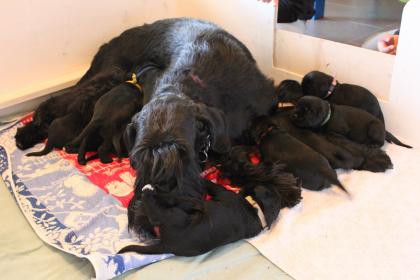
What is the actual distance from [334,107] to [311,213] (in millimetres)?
625

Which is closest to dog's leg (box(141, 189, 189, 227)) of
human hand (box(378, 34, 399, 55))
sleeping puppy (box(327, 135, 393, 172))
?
sleeping puppy (box(327, 135, 393, 172))

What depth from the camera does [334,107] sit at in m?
2.18

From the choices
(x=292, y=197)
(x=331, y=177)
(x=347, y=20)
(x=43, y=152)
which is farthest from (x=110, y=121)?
(x=347, y=20)

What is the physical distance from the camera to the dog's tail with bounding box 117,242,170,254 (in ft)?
5.21

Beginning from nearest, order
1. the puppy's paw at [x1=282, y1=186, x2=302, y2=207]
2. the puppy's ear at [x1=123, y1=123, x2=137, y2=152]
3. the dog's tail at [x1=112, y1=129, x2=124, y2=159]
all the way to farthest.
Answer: the puppy's ear at [x1=123, y1=123, x2=137, y2=152], the puppy's paw at [x1=282, y1=186, x2=302, y2=207], the dog's tail at [x1=112, y1=129, x2=124, y2=159]

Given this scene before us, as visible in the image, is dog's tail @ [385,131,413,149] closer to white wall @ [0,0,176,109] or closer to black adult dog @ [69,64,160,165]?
black adult dog @ [69,64,160,165]

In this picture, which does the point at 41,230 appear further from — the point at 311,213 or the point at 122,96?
the point at 311,213

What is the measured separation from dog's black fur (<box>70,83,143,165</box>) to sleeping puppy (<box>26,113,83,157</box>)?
11 cm

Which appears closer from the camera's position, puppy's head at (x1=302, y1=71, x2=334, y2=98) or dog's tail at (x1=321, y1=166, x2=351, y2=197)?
dog's tail at (x1=321, y1=166, x2=351, y2=197)

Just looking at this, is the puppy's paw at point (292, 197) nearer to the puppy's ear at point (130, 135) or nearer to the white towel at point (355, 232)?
the white towel at point (355, 232)

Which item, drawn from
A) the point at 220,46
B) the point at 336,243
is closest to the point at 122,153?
the point at 220,46

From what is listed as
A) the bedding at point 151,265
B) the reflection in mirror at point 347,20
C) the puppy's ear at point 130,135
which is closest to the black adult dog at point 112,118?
the puppy's ear at point 130,135

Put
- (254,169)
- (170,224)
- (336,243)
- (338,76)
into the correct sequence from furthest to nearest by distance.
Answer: (338,76) < (254,169) < (336,243) < (170,224)

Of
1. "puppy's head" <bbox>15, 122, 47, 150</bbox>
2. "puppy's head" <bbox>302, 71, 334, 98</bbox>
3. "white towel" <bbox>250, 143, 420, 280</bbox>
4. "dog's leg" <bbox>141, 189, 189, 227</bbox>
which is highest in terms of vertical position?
"puppy's head" <bbox>302, 71, 334, 98</bbox>
